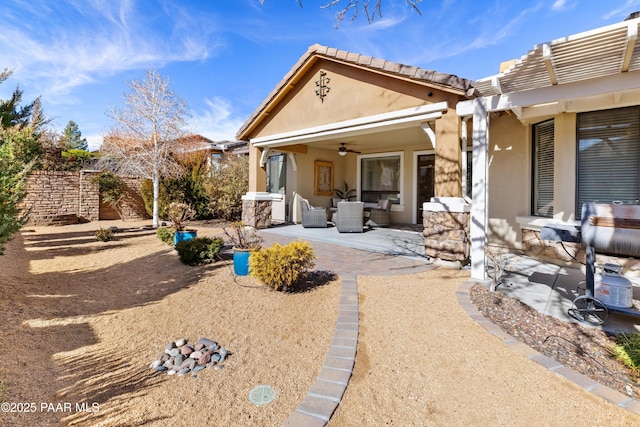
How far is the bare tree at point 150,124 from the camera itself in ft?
35.9

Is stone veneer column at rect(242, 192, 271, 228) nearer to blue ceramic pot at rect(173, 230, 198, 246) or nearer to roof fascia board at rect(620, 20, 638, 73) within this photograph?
blue ceramic pot at rect(173, 230, 198, 246)

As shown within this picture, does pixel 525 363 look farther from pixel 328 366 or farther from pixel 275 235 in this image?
pixel 275 235

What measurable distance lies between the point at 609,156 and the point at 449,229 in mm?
3025

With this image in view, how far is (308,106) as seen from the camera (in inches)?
338

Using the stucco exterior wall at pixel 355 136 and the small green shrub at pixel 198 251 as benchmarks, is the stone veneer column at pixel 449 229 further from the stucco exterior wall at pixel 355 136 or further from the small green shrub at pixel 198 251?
the small green shrub at pixel 198 251

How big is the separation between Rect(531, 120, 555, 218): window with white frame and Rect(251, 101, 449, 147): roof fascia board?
2.47 metres

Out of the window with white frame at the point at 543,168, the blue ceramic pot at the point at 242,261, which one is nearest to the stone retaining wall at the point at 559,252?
the window with white frame at the point at 543,168

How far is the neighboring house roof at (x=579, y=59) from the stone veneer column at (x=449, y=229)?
84.0 inches

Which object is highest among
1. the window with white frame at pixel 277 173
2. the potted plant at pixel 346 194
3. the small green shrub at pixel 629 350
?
the window with white frame at pixel 277 173

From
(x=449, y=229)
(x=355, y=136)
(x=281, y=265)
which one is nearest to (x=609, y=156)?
(x=449, y=229)

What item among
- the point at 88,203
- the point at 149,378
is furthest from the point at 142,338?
the point at 88,203

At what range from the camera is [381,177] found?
12.1 m

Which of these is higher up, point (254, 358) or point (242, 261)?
point (242, 261)

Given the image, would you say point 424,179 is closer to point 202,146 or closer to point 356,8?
point 356,8
